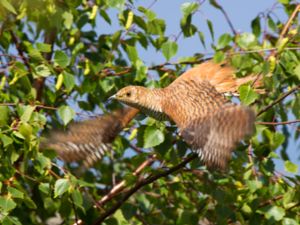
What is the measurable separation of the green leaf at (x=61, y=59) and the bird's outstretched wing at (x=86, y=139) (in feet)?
0.96

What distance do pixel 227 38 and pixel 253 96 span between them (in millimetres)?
944

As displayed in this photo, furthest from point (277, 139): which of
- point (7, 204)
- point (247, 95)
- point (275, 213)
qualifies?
point (7, 204)

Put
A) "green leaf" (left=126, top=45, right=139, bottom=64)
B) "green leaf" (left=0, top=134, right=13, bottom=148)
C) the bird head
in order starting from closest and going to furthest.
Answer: "green leaf" (left=0, top=134, right=13, bottom=148), the bird head, "green leaf" (left=126, top=45, right=139, bottom=64)

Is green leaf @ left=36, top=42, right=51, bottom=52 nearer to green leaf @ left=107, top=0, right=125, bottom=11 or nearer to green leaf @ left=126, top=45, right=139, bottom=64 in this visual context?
green leaf @ left=107, top=0, right=125, bottom=11

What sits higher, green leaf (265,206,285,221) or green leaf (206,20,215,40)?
green leaf (206,20,215,40)

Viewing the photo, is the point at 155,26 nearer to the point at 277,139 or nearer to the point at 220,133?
the point at 277,139

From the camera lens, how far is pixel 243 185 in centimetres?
459

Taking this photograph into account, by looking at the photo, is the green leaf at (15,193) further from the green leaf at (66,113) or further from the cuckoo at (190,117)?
the green leaf at (66,113)

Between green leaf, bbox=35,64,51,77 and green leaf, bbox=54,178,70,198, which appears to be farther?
green leaf, bbox=35,64,51,77

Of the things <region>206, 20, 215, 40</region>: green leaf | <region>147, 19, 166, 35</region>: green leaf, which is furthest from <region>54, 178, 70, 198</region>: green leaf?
<region>206, 20, 215, 40</region>: green leaf

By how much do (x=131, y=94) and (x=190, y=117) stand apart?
22.7 inches

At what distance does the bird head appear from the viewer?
4.32 metres

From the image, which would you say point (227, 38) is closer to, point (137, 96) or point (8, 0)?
point (137, 96)

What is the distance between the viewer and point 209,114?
3699 mm
